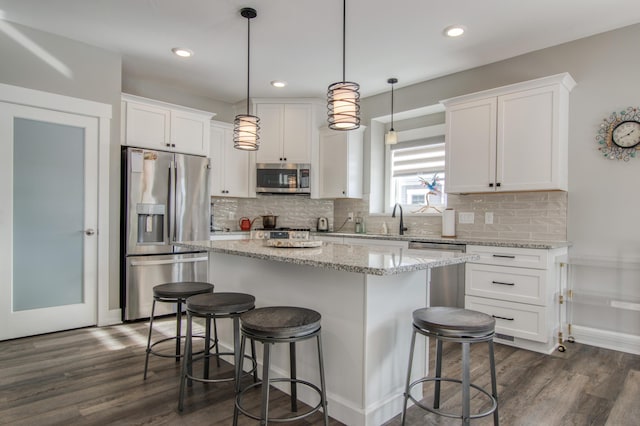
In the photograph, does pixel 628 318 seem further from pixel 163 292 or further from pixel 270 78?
pixel 270 78

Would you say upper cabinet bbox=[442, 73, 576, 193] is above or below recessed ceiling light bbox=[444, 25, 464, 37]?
below

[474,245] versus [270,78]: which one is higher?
[270,78]

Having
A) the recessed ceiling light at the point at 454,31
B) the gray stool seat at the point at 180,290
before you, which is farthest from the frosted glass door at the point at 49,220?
the recessed ceiling light at the point at 454,31

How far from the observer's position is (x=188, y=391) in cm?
232

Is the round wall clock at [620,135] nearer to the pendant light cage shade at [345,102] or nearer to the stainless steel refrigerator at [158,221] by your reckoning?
the pendant light cage shade at [345,102]

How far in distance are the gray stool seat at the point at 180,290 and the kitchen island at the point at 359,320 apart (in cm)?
40

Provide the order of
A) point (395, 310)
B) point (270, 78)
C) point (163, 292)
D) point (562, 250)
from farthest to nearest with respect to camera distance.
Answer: point (270, 78), point (562, 250), point (163, 292), point (395, 310)

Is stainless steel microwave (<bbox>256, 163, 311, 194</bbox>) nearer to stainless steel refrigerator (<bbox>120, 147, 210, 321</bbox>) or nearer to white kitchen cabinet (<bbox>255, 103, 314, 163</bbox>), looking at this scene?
white kitchen cabinet (<bbox>255, 103, 314, 163</bbox>)

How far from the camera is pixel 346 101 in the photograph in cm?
232

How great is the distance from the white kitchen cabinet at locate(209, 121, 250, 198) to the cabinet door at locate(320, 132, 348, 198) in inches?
40.7

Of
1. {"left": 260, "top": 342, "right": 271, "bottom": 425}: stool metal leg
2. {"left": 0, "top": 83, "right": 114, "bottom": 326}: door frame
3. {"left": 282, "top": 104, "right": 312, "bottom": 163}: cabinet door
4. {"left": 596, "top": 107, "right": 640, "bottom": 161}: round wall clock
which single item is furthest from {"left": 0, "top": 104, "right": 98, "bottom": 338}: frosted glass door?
{"left": 596, "top": 107, "right": 640, "bottom": 161}: round wall clock

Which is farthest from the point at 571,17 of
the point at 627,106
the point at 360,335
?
the point at 360,335

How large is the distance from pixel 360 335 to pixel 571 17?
9.88ft

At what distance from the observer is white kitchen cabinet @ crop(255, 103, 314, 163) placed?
17.0 feet
